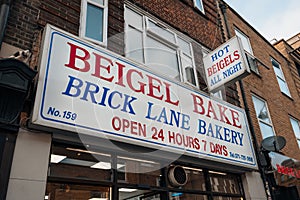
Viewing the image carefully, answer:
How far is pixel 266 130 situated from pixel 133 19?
5.98 m

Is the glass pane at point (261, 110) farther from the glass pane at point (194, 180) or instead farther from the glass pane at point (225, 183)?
the glass pane at point (194, 180)

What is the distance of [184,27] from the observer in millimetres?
7449

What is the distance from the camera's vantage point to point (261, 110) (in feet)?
30.6

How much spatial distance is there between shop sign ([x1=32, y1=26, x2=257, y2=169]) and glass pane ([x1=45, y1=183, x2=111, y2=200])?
31.3 inches

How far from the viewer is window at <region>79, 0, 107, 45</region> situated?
4906 mm

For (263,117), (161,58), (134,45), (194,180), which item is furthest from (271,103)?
(134,45)

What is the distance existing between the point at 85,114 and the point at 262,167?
16.9 feet

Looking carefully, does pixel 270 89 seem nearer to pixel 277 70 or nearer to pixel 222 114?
pixel 277 70

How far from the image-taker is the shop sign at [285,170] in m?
6.84

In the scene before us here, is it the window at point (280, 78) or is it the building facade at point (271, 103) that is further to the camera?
the window at point (280, 78)

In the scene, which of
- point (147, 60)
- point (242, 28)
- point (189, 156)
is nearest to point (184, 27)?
point (147, 60)

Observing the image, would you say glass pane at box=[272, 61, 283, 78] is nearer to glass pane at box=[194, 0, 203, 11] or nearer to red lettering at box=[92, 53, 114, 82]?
glass pane at box=[194, 0, 203, 11]

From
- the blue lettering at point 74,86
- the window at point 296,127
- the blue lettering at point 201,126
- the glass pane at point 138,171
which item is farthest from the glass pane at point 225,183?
the window at point 296,127

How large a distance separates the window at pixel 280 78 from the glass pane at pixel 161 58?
7508 mm
